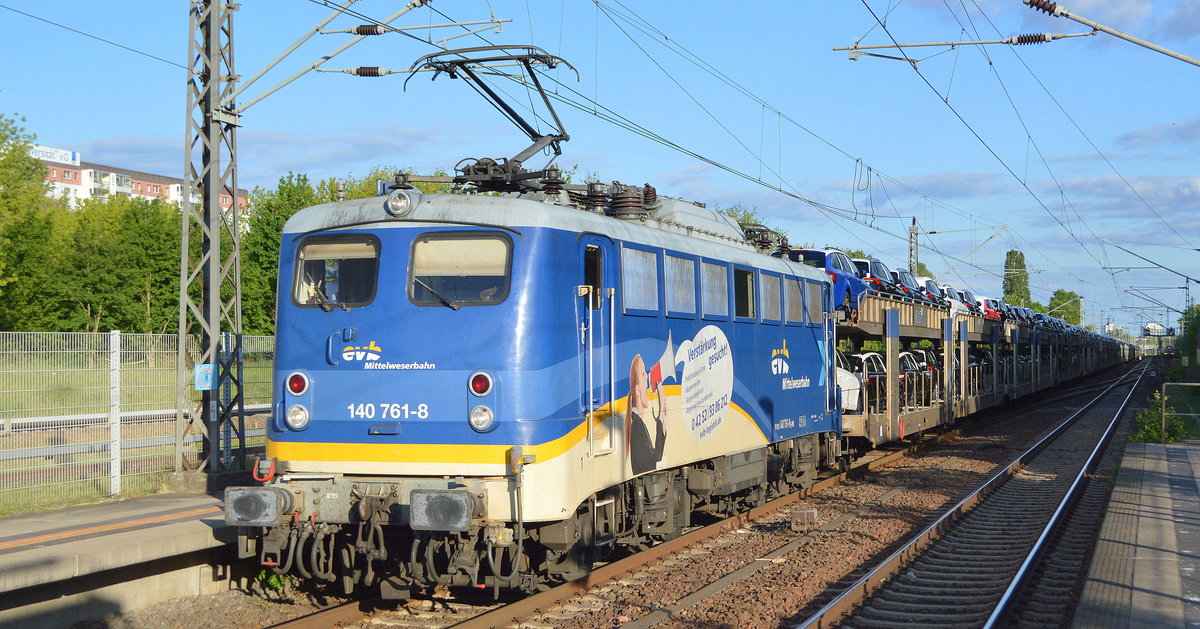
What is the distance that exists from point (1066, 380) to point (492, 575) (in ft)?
176

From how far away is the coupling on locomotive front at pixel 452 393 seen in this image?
859 centimetres

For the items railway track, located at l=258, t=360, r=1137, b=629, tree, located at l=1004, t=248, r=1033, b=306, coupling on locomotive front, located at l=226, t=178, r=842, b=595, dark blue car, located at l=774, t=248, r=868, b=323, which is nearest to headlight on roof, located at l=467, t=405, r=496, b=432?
coupling on locomotive front, located at l=226, t=178, r=842, b=595

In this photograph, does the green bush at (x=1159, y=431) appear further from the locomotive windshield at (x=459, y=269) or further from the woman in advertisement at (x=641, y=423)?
the locomotive windshield at (x=459, y=269)

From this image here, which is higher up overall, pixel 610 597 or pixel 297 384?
pixel 297 384

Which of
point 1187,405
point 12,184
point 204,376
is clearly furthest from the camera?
point 12,184

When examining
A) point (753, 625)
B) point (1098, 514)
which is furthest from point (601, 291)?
point (1098, 514)

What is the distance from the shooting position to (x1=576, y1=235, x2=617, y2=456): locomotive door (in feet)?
30.8

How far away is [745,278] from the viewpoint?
44.4ft

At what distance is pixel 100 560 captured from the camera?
28.1 feet

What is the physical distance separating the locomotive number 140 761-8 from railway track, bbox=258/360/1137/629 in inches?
64.8

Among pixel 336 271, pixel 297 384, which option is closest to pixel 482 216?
pixel 336 271

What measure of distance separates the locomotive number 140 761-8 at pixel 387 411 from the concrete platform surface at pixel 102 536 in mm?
2075

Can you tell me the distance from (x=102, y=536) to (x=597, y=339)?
477cm

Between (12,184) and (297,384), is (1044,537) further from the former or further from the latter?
(12,184)
